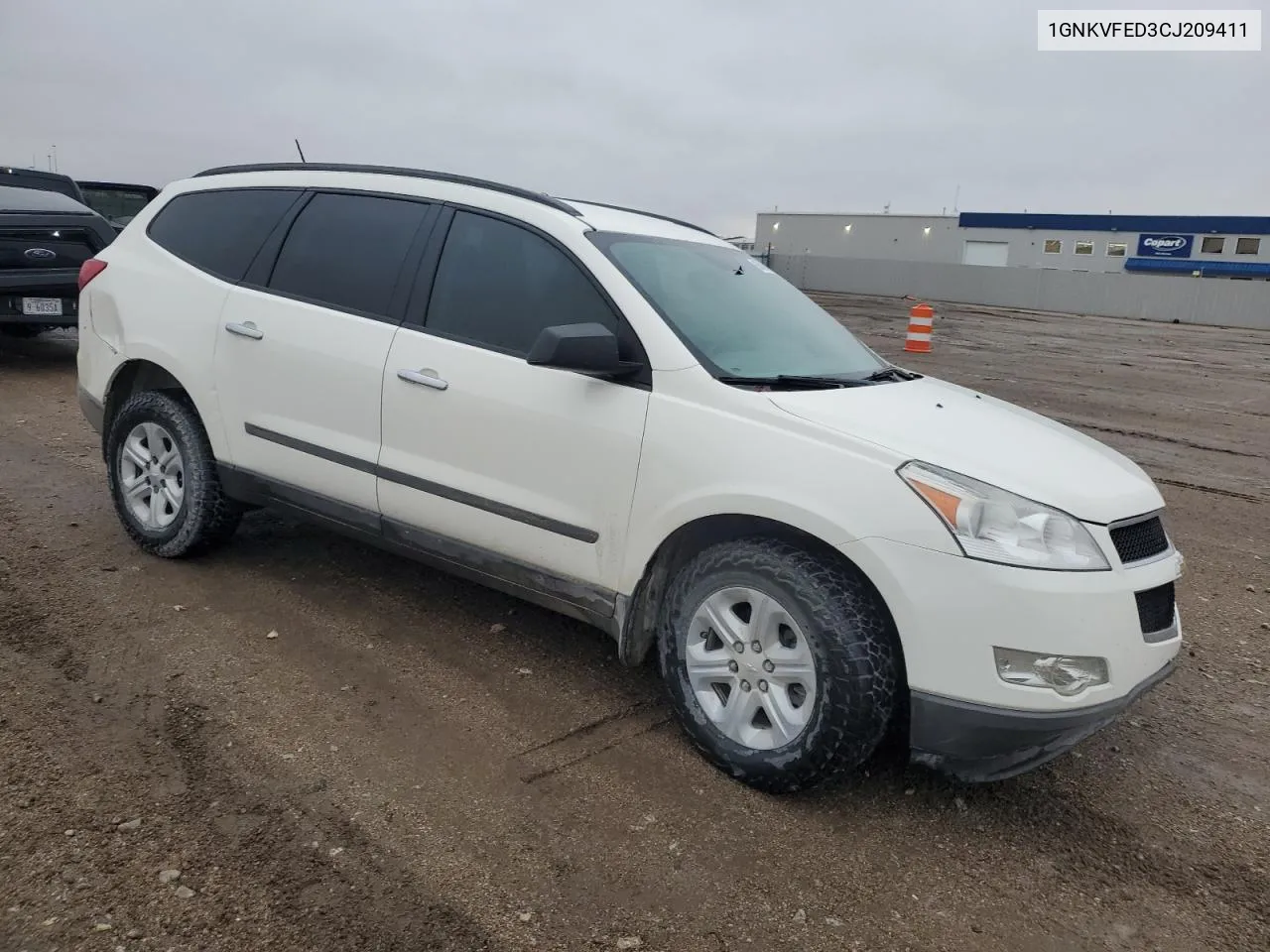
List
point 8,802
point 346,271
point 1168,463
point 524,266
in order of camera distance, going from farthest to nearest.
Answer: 1. point 1168,463
2. point 346,271
3. point 524,266
4. point 8,802

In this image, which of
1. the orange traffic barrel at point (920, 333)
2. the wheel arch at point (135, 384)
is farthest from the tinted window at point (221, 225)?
the orange traffic barrel at point (920, 333)

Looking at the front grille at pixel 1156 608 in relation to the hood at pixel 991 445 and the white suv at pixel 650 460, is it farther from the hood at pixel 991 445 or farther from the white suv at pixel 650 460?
the hood at pixel 991 445

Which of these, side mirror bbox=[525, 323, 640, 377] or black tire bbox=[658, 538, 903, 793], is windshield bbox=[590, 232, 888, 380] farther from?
black tire bbox=[658, 538, 903, 793]

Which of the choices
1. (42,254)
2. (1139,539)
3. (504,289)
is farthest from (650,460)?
(42,254)


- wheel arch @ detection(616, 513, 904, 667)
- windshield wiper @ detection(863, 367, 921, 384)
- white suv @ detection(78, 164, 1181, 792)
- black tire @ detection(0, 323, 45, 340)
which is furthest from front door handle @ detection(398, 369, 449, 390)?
black tire @ detection(0, 323, 45, 340)

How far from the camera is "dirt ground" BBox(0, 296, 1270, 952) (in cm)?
244

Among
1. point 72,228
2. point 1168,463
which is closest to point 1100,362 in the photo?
point 1168,463

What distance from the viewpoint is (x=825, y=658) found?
9.21 ft

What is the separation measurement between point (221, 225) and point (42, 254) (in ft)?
20.3

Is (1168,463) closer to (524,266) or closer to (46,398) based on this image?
(524,266)

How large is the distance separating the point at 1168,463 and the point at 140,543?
8.16 m

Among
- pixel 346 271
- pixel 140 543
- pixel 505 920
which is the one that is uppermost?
pixel 346 271

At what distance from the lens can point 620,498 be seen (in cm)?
323

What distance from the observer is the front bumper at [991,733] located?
266cm
